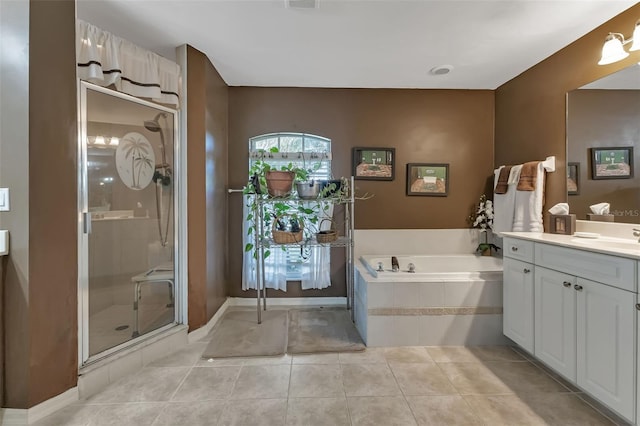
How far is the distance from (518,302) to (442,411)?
1.01 metres

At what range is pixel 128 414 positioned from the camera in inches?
63.9

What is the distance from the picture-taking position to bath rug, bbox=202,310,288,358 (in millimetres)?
2273

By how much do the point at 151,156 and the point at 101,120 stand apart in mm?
407

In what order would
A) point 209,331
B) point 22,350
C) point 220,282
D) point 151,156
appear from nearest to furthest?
1. point 22,350
2. point 151,156
3. point 209,331
4. point 220,282

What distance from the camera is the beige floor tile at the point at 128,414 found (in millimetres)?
1562

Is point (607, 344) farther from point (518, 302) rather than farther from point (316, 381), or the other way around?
point (316, 381)

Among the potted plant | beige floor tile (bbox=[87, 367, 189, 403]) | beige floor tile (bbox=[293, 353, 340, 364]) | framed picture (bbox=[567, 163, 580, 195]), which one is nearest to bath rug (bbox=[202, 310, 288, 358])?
beige floor tile (bbox=[293, 353, 340, 364])

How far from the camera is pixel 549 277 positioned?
6.06 feet

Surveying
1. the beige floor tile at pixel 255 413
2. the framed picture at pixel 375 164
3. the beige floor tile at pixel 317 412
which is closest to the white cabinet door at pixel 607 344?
the beige floor tile at pixel 317 412

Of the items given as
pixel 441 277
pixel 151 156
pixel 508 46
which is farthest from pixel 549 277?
pixel 151 156

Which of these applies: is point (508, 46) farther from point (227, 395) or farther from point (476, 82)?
point (227, 395)

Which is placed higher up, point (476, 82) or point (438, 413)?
point (476, 82)

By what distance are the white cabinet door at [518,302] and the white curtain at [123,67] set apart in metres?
2.90

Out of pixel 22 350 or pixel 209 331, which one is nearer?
pixel 22 350
